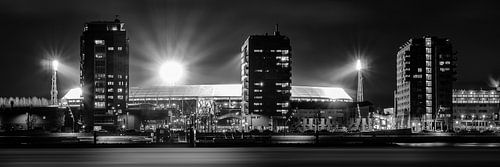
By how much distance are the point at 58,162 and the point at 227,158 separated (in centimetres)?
1124

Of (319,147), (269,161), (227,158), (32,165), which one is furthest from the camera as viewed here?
(319,147)

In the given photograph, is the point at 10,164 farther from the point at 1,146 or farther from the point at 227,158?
the point at 1,146

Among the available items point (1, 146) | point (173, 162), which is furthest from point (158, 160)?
point (1, 146)

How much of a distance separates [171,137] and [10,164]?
4014cm

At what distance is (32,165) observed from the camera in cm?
4438

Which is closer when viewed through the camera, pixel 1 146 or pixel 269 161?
pixel 269 161

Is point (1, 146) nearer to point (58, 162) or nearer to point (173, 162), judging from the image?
point (58, 162)

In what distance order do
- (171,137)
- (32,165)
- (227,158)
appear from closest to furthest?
(32,165) → (227,158) → (171,137)

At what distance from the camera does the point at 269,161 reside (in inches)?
1868

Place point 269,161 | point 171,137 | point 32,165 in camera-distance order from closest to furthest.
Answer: point 32,165 < point 269,161 < point 171,137

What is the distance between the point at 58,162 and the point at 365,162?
19.5 m

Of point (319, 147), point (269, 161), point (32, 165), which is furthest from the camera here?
point (319, 147)

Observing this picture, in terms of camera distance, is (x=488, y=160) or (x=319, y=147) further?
(x=319, y=147)

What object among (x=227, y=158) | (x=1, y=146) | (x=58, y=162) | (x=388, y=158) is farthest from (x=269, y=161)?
(x=1, y=146)
